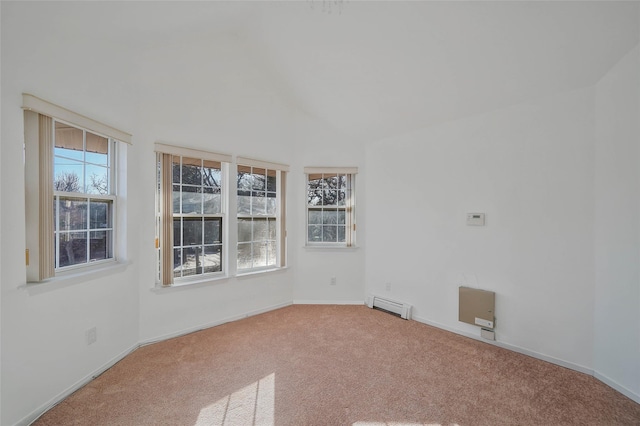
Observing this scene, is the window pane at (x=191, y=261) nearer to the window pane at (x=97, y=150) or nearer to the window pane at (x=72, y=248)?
the window pane at (x=72, y=248)

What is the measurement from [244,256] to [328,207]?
1474 millimetres

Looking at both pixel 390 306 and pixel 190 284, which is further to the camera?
pixel 390 306

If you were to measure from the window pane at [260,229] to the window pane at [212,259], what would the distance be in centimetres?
55

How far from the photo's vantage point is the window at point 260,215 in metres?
3.70

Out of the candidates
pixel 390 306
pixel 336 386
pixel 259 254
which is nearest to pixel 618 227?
pixel 390 306

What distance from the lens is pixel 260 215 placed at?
389 cm

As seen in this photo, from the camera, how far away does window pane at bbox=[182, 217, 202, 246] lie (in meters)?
Answer: 3.18

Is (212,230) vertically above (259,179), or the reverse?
(259,179)

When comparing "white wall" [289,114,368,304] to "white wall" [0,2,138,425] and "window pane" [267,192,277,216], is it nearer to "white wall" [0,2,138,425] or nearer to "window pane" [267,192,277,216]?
"window pane" [267,192,277,216]

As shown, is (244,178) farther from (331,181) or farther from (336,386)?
(336,386)

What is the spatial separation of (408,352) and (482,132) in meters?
2.53

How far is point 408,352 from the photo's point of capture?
2.73 m

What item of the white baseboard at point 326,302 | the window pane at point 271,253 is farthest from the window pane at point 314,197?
the white baseboard at point 326,302

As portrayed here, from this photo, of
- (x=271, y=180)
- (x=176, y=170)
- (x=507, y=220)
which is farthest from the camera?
(x=271, y=180)
